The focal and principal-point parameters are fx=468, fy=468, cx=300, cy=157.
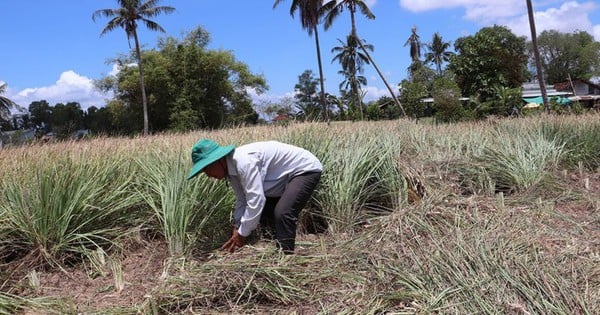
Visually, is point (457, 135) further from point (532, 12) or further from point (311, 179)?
point (532, 12)

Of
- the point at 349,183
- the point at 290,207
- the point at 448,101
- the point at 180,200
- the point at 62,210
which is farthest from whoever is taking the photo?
the point at 448,101

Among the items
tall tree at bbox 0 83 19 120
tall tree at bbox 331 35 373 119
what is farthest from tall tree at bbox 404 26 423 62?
tall tree at bbox 0 83 19 120

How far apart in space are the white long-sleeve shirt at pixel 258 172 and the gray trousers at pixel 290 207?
0.08m

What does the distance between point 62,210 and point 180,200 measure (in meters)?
0.90

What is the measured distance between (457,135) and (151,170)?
4.97 meters

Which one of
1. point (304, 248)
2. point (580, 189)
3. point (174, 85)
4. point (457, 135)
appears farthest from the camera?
point (174, 85)

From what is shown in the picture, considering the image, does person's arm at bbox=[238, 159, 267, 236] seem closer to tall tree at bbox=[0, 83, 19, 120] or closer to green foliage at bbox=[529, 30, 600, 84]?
tall tree at bbox=[0, 83, 19, 120]

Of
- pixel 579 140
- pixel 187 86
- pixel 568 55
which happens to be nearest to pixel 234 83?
pixel 187 86

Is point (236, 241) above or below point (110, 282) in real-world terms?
above

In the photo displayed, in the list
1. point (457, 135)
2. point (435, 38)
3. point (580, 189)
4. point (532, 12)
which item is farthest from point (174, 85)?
point (435, 38)

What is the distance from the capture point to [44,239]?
355cm

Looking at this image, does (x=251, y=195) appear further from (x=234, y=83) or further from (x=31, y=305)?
(x=234, y=83)

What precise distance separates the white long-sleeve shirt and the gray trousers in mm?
80

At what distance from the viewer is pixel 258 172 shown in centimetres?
333
